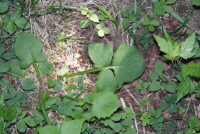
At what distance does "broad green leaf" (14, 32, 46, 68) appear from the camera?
2.53m

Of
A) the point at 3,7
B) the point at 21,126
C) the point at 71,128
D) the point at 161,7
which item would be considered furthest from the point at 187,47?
the point at 3,7

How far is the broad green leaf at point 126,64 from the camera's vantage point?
8.32 feet

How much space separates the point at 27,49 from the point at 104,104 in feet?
2.86

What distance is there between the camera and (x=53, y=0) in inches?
109

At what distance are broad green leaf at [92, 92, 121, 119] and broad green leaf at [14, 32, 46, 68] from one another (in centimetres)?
66

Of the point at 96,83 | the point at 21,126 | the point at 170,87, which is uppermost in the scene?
the point at 96,83

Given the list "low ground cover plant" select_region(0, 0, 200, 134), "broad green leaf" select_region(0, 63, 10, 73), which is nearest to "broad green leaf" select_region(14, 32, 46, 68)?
"low ground cover plant" select_region(0, 0, 200, 134)

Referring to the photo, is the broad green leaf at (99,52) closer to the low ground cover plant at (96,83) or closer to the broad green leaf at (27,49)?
the low ground cover plant at (96,83)

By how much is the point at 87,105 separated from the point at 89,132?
247 millimetres

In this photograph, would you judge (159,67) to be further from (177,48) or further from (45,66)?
(45,66)

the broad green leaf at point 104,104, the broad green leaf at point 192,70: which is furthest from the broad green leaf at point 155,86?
the broad green leaf at point 104,104

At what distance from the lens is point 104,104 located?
2338 mm

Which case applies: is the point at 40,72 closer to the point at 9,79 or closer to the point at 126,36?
the point at 9,79

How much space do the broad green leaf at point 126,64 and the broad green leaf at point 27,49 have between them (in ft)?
2.28
